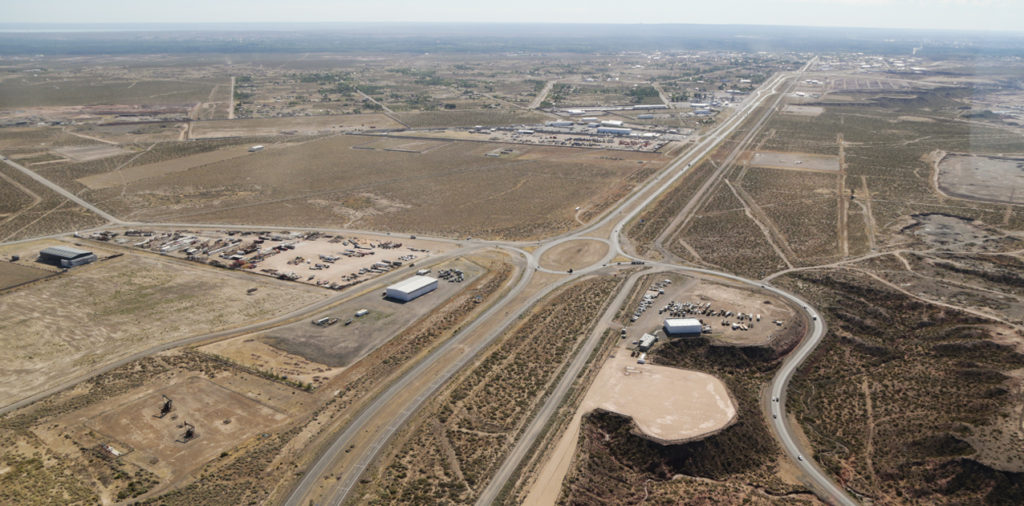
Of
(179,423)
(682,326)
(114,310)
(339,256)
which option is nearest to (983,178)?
(682,326)

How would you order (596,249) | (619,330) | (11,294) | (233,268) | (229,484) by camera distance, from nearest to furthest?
(229,484) → (619,330) → (11,294) → (233,268) → (596,249)

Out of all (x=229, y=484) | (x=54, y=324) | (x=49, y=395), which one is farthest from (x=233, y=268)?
(x=229, y=484)

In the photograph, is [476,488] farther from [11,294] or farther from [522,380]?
[11,294]

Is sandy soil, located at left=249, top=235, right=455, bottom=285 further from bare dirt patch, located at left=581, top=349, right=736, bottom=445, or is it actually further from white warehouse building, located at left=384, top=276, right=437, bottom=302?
bare dirt patch, located at left=581, top=349, right=736, bottom=445

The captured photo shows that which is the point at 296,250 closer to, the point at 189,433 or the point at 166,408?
the point at 166,408

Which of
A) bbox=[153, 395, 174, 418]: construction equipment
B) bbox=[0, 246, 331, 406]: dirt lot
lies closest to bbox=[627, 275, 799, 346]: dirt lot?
bbox=[0, 246, 331, 406]: dirt lot

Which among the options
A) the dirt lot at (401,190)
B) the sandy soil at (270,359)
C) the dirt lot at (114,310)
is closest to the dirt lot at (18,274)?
the dirt lot at (114,310)
